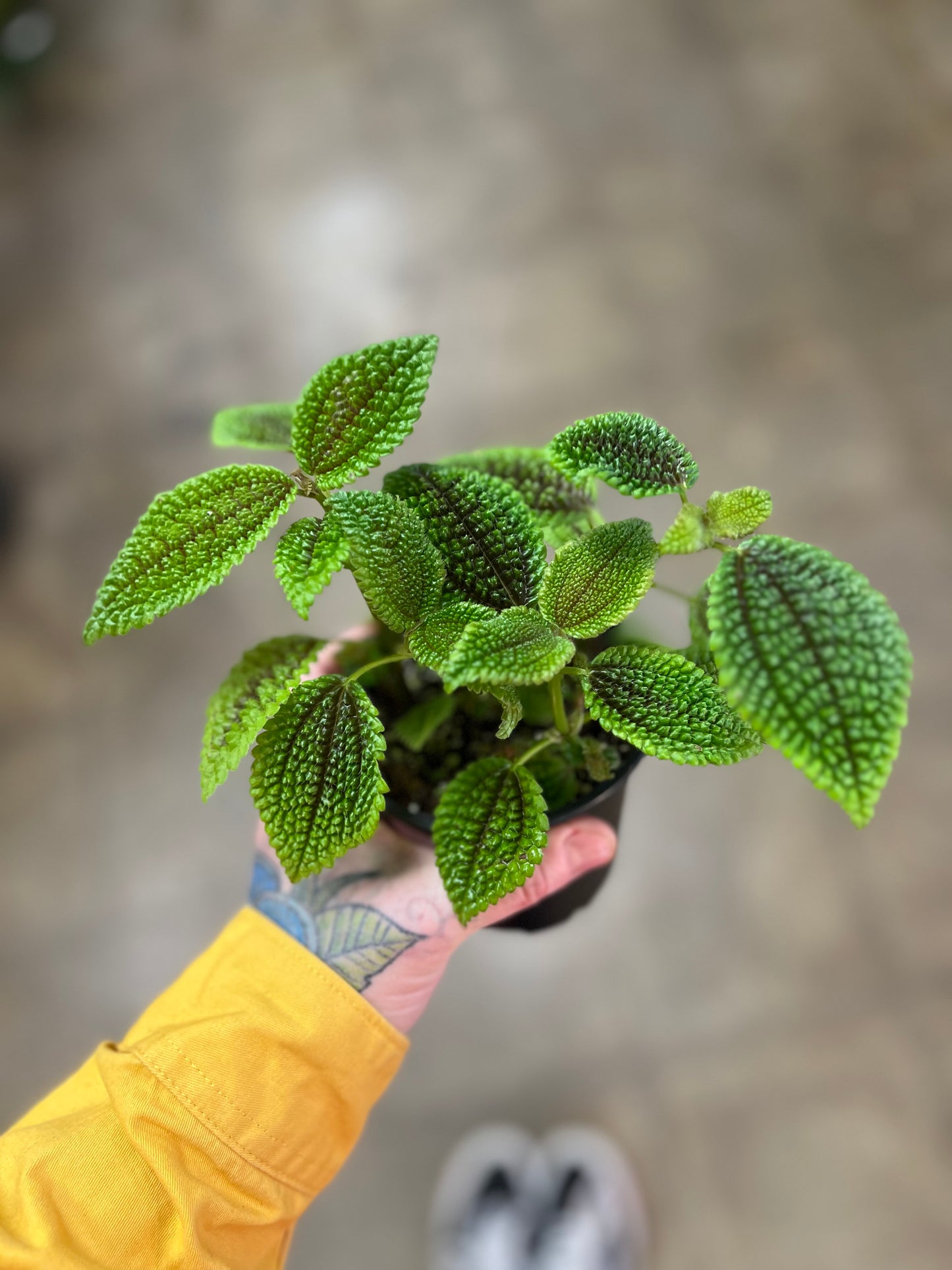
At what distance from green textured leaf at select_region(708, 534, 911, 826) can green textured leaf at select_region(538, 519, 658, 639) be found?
11 cm

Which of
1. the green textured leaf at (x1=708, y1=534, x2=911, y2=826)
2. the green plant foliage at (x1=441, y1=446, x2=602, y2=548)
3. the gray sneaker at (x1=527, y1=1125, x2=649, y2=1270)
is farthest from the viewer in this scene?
the gray sneaker at (x1=527, y1=1125, x2=649, y2=1270)

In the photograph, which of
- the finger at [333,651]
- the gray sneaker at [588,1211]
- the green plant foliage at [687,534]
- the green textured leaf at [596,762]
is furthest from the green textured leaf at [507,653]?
the gray sneaker at [588,1211]

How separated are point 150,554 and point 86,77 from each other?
2.27 metres

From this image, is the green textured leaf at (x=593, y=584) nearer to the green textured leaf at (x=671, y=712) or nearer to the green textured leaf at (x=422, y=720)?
the green textured leaf at (x=671, y=712)

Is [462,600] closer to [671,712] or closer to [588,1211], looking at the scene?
[671,712]

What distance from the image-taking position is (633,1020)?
1476mm

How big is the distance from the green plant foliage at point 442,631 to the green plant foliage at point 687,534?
14 centimetres

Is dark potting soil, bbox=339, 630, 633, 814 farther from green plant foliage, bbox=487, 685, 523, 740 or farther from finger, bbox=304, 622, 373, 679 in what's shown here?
green plant foliage, bbox=487, 685, 523, 740

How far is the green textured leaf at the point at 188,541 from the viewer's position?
2.19 ft

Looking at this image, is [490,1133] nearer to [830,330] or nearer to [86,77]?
[830,330]

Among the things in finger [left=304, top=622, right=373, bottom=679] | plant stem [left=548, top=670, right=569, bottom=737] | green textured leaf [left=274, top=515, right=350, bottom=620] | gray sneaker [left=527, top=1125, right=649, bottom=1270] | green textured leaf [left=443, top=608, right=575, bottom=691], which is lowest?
gray sneaker [left=527, top=1125, right=649, bottom=1270]

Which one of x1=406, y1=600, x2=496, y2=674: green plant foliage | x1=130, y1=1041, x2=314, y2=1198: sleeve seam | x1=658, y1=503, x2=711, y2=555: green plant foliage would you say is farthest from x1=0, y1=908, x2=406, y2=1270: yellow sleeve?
x1=658, y1=503, x2=711, y2=555: green plant foliage

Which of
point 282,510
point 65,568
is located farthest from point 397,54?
point 282,510

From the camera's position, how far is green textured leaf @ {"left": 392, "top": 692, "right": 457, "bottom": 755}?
0.86 m
